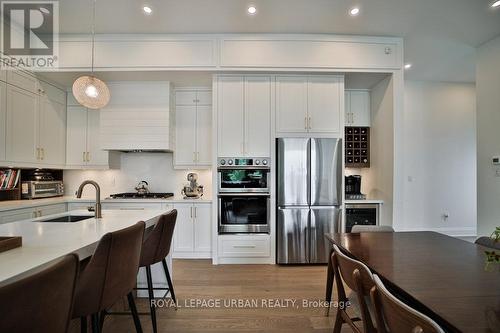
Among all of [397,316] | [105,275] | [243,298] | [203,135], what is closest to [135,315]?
[105,275]

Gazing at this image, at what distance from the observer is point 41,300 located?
64 cm

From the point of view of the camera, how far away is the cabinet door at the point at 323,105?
3191 millimetres

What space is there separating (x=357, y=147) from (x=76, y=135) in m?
4.47

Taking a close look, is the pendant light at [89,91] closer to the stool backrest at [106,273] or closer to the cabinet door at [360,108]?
the stool backrest at [106,273]

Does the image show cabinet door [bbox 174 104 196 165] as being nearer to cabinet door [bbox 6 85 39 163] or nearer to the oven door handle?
the oven door handle

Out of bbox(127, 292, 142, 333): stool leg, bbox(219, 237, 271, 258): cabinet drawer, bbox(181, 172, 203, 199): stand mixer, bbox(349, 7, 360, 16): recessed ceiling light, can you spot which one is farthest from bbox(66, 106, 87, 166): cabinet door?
bbox(349, 7, 360, 16): recessed ceiling light

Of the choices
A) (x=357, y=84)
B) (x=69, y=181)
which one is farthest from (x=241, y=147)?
(x=69, y=181)

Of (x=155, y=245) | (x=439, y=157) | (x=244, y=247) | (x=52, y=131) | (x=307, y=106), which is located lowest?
(x=244, y=247)

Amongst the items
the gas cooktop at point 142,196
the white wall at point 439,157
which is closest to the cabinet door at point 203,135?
the gas cooktop at point 142,196

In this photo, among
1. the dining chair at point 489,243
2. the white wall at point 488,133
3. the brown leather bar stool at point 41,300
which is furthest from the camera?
the white wall at point 488,133

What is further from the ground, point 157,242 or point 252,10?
point 252,10

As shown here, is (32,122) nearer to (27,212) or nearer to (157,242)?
(27,212)

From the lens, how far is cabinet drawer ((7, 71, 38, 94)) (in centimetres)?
287

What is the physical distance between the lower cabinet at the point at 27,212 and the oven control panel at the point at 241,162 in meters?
2.34
